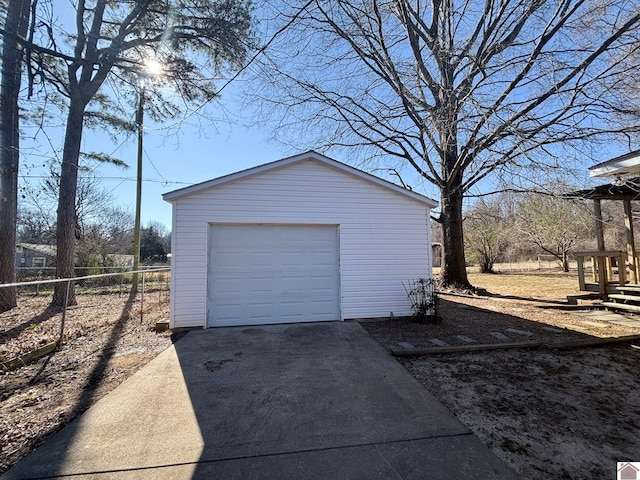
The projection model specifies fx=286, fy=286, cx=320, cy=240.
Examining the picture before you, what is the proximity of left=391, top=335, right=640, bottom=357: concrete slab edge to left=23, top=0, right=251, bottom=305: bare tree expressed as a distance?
7.80 metres

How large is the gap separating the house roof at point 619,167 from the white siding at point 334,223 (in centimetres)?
395

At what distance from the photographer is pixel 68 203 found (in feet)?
27.2

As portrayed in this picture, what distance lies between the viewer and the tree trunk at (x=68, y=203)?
26.8 ft

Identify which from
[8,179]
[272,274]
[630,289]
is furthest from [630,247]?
[8,179]

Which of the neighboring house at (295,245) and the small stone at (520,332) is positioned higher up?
the neighboring house at (295,245)

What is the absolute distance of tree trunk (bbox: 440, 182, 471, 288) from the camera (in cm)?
1021

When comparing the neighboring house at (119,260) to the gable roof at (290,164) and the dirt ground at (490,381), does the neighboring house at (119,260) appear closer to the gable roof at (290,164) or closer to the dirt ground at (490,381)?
the dirt ground at (490,381)

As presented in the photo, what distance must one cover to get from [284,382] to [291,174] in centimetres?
414

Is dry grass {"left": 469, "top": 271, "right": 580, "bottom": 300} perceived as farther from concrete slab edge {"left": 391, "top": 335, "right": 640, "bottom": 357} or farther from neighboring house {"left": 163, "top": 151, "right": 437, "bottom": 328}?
neighboring house {"left": 163, "top": 151, "right": 437, "bottom": 328}

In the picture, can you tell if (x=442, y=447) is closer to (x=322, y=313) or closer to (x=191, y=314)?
(x=322, y=313)

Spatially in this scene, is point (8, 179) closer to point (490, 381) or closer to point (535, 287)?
point (490, 381)

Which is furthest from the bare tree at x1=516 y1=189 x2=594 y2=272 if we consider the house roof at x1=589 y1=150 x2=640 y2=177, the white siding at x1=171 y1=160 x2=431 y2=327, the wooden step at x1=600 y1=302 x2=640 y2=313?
the white siding at x1=171 y1=160 x2=431 y2=327

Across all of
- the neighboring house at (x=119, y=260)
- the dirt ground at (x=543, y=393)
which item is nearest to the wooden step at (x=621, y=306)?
the dirt ground at (x=543, y=393)

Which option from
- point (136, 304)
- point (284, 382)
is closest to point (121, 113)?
point (136, 304)
